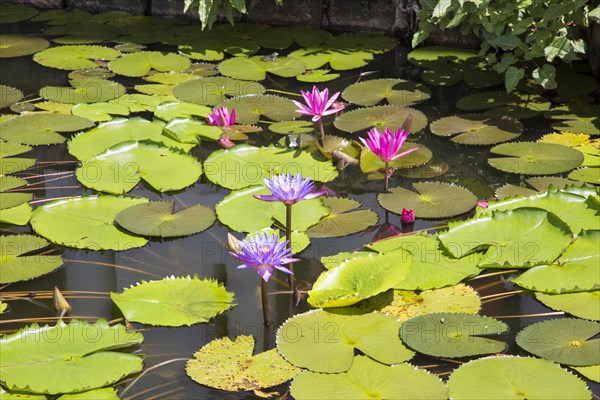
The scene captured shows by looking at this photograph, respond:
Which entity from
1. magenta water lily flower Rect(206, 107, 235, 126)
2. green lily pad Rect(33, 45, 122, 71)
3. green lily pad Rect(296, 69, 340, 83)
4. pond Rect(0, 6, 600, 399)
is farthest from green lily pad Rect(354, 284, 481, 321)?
green lily pad Rect(33, 45, 122, 71)

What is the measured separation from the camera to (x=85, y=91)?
4820 mm

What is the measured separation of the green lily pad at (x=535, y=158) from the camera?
12.6ft

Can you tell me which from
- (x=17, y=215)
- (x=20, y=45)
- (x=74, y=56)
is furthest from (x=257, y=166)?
(x=20, y=45)

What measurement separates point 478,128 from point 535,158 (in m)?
0.44

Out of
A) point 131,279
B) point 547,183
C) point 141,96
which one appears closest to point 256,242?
point 131,279

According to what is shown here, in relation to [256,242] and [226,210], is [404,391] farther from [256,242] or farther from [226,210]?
[226,210]

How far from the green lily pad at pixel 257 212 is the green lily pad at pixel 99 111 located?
3.92 ft

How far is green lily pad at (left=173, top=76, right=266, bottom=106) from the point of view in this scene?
4.69 m

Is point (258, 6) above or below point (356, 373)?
above

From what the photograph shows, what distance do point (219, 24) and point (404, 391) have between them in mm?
4175

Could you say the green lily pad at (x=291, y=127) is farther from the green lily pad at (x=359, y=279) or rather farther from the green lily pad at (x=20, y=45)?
the green lily pad at (x=20, y=45)

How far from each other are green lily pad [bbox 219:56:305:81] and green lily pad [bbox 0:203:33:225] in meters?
1.80

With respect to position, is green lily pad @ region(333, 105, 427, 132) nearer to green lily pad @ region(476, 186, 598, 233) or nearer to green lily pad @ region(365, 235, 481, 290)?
green lily pad @ region(476, 186, 598, 233)

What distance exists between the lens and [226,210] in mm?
3467
